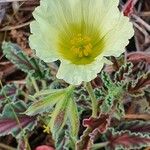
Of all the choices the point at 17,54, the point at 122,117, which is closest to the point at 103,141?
the point at 122,117

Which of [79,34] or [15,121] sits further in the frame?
[15,121]

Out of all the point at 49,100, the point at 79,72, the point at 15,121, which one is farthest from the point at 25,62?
the point at 79,72

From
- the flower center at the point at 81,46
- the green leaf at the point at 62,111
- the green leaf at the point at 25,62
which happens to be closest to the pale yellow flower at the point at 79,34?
the flower center at the point at 81,46

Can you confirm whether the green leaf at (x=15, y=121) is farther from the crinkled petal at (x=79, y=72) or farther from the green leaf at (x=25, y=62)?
the crinkled petal at (x=79, y=72)

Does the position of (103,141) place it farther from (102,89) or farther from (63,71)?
(63,71)

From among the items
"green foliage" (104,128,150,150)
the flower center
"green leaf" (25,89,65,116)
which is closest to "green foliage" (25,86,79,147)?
"green leaf" (25,89,65,116)

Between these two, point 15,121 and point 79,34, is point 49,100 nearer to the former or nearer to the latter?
point 79,34
